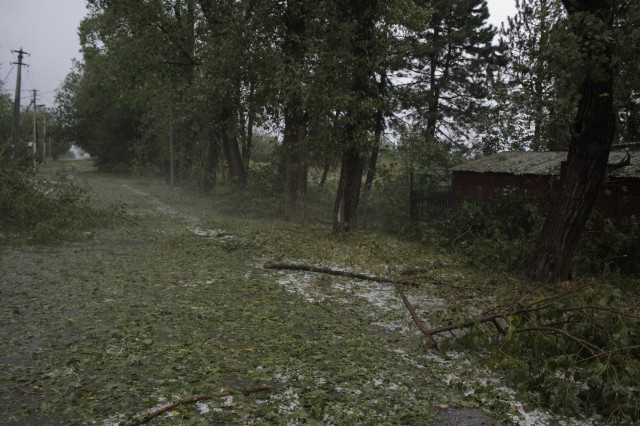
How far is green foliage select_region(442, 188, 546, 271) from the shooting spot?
10280 millimetres

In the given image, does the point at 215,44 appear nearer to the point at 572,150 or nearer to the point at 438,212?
the point at 438,212

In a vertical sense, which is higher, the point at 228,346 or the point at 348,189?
the point at 348,189

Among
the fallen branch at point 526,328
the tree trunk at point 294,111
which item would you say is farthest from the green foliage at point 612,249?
the tree trunk at point 294,111

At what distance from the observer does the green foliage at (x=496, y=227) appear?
1028 cm

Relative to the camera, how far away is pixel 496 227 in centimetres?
1224

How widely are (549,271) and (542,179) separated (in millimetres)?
4688

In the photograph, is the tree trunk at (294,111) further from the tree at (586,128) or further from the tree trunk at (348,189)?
the tree at (586,128)

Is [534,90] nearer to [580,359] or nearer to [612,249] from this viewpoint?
[612,249]

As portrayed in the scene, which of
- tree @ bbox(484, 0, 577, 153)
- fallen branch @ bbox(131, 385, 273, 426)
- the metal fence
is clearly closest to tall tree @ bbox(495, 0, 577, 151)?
tree @ bbox(484, 0, 577, 153)

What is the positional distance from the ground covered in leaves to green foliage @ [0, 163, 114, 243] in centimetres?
121

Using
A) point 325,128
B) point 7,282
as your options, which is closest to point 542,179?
point 325,128

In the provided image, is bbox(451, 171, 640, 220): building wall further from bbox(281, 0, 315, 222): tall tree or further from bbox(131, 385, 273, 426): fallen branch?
bbox(131, 385, 273, 426): fallen branch

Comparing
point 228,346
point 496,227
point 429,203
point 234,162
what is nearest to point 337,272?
point 228,346

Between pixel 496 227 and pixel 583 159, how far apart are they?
438 centimetres
